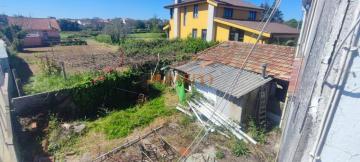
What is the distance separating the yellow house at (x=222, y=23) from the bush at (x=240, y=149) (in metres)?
12.8

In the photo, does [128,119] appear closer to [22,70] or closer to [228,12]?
[22,70]

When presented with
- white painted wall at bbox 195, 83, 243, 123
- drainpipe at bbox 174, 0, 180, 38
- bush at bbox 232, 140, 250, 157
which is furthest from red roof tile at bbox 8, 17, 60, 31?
bush at bbox 232, 140, 250, 157

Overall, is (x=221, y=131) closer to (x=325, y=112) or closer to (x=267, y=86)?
(x=267, y=86)

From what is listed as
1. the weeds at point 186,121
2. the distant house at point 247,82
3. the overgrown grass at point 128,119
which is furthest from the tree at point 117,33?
the weeds at point 186,121

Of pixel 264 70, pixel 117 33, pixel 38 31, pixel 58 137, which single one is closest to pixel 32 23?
pixel 38 31

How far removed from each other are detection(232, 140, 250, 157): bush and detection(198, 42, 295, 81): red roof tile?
3.86 metres

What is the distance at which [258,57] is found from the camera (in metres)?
12.2

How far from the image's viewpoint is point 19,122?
9.46 m

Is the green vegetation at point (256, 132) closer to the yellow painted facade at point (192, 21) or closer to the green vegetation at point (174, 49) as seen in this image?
the green vegetation at point (174, 49)

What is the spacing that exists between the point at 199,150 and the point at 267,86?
4828 mm

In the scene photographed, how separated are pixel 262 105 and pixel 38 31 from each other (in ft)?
143

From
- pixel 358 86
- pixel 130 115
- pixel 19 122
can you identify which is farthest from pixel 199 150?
pixel 19 122

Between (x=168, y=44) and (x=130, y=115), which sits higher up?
(x=168, y=44)

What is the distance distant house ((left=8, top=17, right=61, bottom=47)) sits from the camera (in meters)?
33.6
